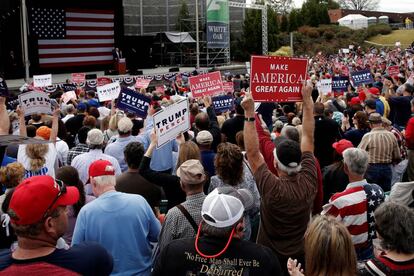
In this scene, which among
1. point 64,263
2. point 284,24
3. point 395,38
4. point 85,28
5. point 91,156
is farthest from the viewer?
point 395,38

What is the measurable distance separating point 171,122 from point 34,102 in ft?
9.83

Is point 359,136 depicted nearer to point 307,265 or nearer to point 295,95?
point 295,95

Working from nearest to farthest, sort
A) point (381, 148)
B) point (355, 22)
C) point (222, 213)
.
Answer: point (222, 213) → point (381, 148) → point (355, 22)

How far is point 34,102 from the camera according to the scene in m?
7.89

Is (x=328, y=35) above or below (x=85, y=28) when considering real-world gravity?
above

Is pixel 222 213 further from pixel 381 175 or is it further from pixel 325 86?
pixel 325 86

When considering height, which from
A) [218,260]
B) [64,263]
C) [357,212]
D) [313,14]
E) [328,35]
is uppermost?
[313,14]

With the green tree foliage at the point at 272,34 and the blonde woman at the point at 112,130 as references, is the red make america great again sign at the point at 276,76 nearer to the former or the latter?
the blonde woman at the point at 112,130

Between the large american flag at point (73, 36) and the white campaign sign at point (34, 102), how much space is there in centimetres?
2115

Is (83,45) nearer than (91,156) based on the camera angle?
No

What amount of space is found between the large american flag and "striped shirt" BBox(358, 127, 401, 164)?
24.5m

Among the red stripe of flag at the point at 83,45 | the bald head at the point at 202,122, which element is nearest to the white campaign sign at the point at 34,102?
the bald head at the point at 202,122

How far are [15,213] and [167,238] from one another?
1320 millimetres

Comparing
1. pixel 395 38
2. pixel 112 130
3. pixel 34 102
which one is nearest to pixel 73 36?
pixel 34 102
